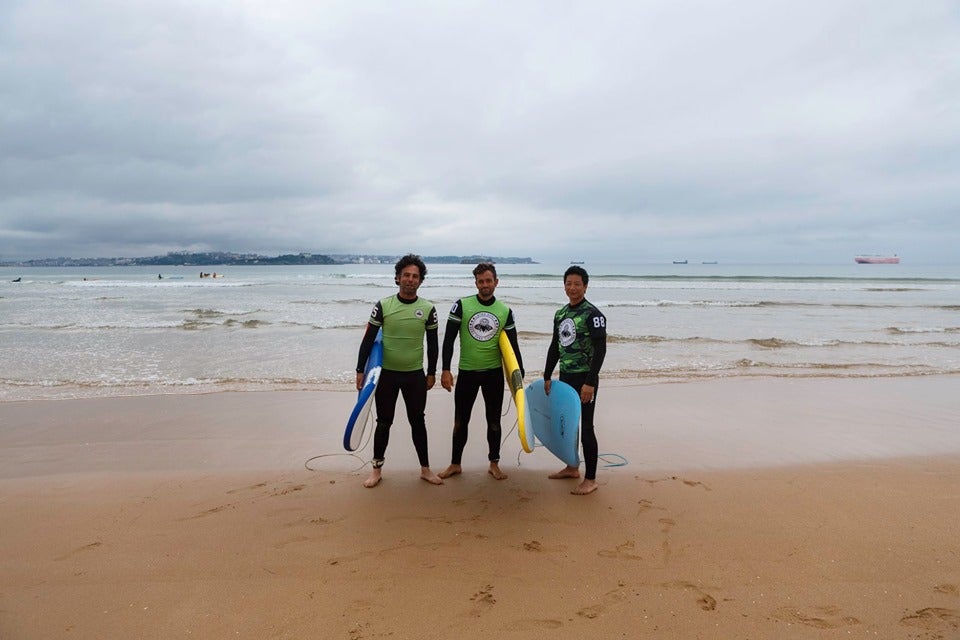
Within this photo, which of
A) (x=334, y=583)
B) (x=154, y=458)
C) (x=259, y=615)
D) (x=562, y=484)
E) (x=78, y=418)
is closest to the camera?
(x=259, y=615)

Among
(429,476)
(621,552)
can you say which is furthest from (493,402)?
(621,552)

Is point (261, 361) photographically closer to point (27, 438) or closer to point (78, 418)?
point (78, 418)

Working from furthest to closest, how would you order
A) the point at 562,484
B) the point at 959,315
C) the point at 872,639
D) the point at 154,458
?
the point at 959,315
the point at 154,458
the point at 562,484
the point at 872,639

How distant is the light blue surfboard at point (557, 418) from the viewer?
13.7ft

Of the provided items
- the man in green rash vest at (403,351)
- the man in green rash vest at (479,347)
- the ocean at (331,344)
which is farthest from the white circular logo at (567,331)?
the ocean at (331,344)

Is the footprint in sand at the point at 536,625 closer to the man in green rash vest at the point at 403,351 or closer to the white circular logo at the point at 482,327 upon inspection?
the man in green rash vest at the point at 403,351

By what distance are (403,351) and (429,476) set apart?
107 cm

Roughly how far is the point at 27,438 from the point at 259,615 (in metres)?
4.70

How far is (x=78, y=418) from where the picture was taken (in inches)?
247

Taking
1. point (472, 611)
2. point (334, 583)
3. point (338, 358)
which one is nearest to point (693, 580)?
point (472, 611)

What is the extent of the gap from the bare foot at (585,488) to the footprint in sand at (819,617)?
1.61m

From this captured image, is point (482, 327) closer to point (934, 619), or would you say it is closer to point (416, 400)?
point (416, 400)

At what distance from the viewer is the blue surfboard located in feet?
13.6

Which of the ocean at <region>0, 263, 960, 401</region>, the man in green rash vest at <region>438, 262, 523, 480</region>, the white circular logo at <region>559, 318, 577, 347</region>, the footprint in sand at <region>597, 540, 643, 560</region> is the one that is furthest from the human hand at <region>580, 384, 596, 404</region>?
the ocean at <region>0, 263, 960, 401</region>
